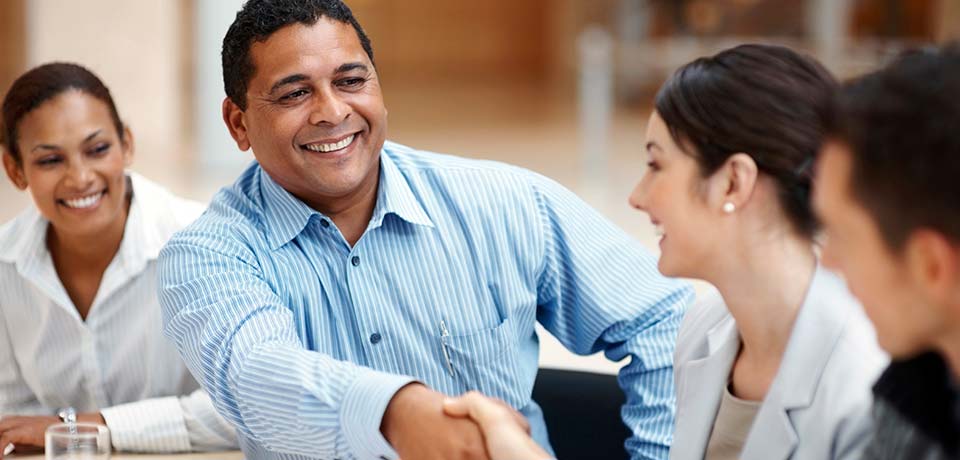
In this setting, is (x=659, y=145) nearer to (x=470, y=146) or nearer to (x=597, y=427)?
(x=597, y=427)

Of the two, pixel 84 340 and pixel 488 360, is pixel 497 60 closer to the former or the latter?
pixel 84 340

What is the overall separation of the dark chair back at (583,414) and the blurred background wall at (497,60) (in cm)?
67

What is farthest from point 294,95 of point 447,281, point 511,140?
point 511,140

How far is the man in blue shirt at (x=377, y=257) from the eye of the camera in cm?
234

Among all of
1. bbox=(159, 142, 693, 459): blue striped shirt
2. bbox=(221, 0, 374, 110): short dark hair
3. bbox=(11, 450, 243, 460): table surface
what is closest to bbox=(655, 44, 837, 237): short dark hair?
bbox=(159, 142, 693, 459): blue striped shirt

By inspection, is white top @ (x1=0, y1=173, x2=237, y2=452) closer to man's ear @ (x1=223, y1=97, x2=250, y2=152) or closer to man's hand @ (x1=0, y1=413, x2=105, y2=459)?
man's hand @ (x1=0, y1=413, x2=105, y2=459)

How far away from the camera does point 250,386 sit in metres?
2.03

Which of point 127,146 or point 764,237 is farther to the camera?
point 127,146

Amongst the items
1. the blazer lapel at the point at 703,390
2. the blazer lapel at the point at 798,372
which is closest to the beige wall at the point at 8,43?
the blazer lapel at the point at 703,390

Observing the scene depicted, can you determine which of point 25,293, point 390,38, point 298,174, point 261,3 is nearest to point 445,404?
point 298,174

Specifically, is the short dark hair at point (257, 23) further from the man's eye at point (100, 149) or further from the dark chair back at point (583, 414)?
the dark chair back at point (583, 414)

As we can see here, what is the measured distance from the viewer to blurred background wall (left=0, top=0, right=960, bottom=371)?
28.2 ft

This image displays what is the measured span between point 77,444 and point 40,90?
3.83 feet

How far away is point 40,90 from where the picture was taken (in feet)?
9.48
